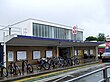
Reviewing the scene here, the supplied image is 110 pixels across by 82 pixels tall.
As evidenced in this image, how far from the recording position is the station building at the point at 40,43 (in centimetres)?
2184

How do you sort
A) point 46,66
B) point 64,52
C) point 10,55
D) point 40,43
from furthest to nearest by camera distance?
point 64,52 < point 40,43 < point 10,55 < point 46,66

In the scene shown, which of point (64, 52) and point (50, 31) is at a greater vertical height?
point (50, 31)

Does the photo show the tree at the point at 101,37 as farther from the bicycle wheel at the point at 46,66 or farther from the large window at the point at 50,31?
the bicycle wheel at the point at 46,66

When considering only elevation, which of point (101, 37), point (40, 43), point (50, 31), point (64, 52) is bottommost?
point (64, 52)

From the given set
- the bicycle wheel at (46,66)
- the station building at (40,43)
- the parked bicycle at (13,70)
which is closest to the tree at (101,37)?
the station building at (40,43)

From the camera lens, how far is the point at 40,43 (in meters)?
25.9

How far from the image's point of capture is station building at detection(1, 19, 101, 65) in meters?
21.8

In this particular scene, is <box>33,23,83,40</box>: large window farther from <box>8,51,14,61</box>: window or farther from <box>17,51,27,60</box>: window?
<box>8,51,14,61</box>: window

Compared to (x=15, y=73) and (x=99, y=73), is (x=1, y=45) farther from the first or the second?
(x=99, y=73)

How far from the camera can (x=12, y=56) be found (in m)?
22.6

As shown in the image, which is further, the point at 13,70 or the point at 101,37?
the point at 101,37

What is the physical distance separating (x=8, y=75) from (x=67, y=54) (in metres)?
17.3

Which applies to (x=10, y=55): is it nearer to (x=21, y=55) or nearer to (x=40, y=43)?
(x=21, y=55)

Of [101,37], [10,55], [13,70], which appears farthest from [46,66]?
[101,37]
